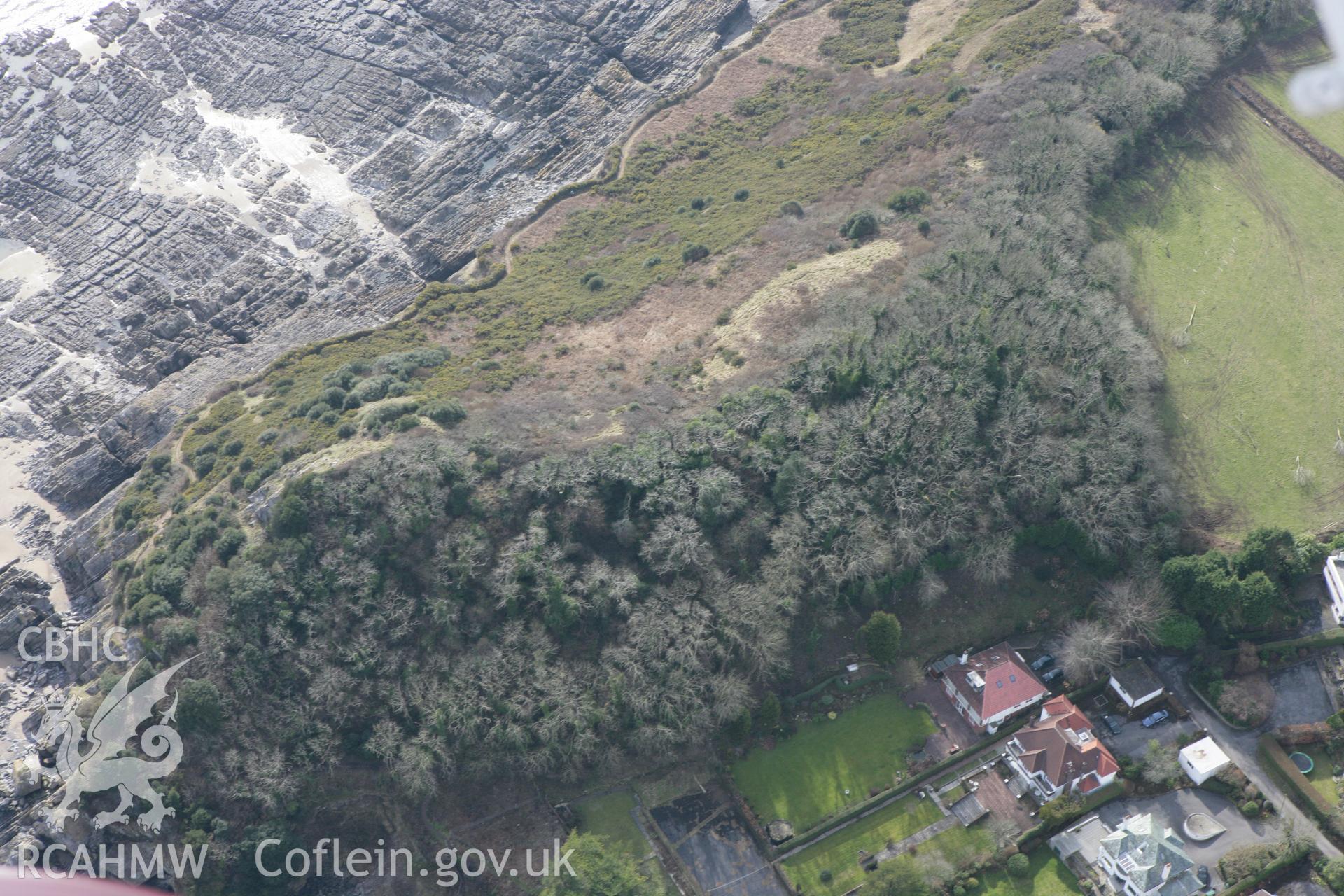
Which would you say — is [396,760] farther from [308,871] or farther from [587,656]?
[587,656]

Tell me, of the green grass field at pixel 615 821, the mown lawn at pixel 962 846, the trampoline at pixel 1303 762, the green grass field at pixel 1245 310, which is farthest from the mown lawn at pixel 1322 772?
the green grass field at pixel 615 821

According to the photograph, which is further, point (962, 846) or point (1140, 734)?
point (1140, 734)

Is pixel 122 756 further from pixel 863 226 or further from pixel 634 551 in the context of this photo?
pixel 863 226

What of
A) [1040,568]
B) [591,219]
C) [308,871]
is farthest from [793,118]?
[308,871]

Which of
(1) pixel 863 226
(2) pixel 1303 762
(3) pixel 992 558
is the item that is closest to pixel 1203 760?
(2) pixel 1303 762

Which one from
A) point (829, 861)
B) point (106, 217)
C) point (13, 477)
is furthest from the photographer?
point (106, 217)
